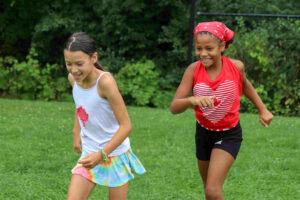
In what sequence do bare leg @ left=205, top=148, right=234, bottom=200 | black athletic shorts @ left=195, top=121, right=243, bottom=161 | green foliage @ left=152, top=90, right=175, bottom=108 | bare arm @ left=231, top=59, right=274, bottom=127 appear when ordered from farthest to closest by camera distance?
green foliage @ left=152, top=90, right=175, bottom=108 < bare arm @ left=231, top=59, right=274, bottom=127 < black athletic shorts @ left=195, top=121, right=243, bottom=161 < bare leg @ left=205, top=148, right=234, bottom=200

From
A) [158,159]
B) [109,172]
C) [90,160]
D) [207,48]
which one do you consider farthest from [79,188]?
[158,159]

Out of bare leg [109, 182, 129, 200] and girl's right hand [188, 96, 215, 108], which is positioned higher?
girl's right hand [188, 96, 215, 108]

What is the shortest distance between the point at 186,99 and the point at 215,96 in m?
0.35

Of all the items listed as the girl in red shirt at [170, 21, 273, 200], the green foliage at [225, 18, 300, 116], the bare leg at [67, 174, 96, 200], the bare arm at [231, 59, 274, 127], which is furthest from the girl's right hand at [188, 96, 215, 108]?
the green foliage at [225, 18, 300, 116]

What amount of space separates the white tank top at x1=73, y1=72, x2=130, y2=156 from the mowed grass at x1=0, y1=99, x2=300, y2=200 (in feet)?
5.86

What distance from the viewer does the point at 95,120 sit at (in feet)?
10.5

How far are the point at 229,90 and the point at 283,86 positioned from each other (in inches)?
289

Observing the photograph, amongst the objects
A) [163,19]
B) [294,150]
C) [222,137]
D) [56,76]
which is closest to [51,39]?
[56,76]

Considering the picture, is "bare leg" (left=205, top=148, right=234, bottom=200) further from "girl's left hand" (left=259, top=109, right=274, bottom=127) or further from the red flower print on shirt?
the red flower print on shirt

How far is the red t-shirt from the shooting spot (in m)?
3.65

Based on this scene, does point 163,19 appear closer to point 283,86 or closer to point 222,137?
point 283,86

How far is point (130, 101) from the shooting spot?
1217 cm

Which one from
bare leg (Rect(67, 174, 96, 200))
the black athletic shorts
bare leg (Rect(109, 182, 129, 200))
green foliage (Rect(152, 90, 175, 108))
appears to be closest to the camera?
bare leg (Rect(67, 174, 96, 200))

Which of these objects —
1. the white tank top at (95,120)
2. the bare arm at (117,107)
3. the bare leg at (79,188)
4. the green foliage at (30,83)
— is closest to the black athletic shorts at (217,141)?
the white tank top at (95,120)
